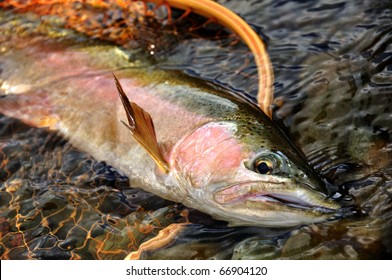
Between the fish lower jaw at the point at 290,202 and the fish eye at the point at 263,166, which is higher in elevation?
the fish eye at the point at 263,166

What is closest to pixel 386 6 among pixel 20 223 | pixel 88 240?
pixel 88 240

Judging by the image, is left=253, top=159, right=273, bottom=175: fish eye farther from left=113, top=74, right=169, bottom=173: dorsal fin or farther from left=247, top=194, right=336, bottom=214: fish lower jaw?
left=113, top=74, right=169, bottom=173: dorsal fin

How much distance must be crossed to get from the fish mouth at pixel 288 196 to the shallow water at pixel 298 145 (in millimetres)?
172

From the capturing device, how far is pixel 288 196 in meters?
2.69

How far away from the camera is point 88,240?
10.2ft

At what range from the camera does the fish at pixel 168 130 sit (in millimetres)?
2734

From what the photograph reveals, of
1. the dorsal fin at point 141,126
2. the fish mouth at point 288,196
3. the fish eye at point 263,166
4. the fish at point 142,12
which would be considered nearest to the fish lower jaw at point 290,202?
the fish mouth at point 288,196

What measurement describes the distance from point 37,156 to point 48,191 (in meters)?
0.36

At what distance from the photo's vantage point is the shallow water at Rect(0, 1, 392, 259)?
9.40 feet

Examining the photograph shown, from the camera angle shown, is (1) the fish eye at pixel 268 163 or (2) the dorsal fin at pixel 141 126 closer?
(1) the fish eye at pixel 268 163

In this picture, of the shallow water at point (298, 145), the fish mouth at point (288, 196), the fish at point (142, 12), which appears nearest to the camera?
the fish mouth at point (288, 196)

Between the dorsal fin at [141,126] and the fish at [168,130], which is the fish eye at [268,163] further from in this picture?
the dorsal fin at [141,126]

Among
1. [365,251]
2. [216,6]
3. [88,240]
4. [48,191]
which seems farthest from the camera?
[216,6]

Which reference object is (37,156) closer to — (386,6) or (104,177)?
(104,177)
